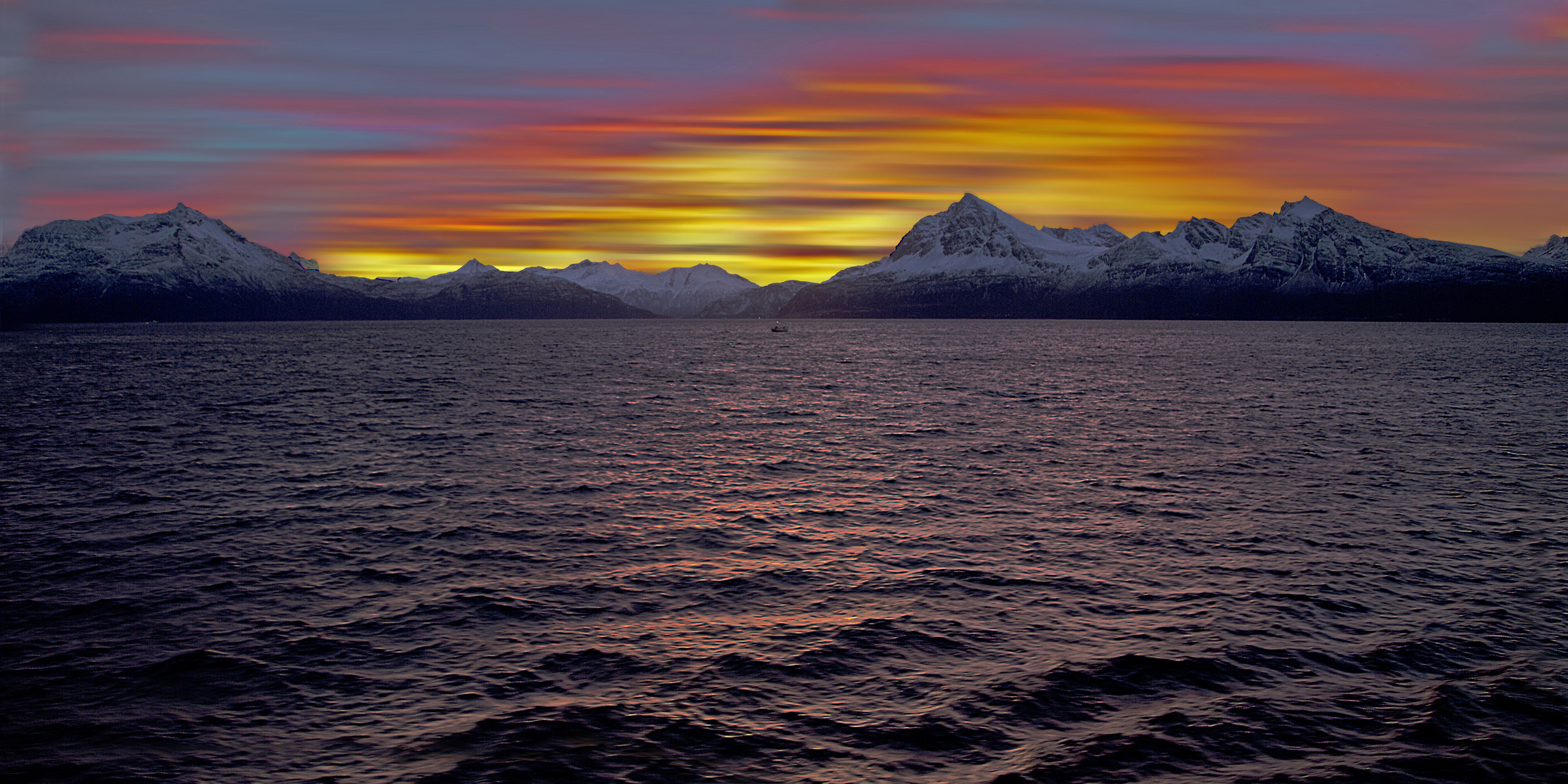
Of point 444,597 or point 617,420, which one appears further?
point 617,420

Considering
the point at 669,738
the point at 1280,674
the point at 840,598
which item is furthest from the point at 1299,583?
the point at 669,738

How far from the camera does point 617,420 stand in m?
59.8

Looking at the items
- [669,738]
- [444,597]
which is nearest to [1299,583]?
[669,738]

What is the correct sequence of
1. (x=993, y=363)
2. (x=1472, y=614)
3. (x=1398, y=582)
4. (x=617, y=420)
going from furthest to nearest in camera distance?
(x=993, y=363), (x=617, y=420), (x=1398, y=582), (x=1472, y=614)

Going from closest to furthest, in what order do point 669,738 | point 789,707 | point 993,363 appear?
point 669,738 → point 789,707 → point 993,363

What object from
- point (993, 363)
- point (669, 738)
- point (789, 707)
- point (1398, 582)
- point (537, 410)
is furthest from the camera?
point (993, 363)

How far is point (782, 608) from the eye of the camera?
67.9ft

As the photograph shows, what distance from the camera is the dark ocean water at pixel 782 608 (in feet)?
45.6

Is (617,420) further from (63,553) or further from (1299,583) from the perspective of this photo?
(1299,583)

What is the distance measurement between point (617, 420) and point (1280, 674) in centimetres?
4756

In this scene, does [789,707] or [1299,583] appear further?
[1299,583]

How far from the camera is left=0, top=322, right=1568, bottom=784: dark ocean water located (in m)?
13.9

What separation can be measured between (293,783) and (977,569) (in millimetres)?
16401

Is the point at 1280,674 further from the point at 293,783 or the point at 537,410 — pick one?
the point at 537,410
